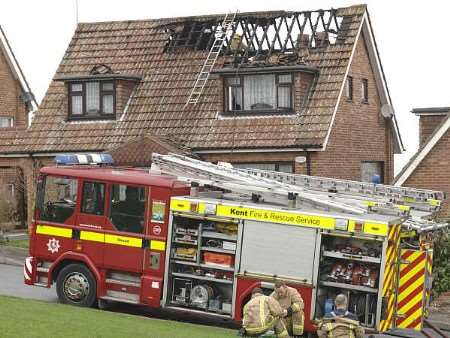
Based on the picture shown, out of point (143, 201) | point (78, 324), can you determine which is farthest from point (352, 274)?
point (78, 324)

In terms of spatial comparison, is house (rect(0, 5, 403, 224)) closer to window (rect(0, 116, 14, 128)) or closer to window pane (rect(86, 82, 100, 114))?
window pane (rect(86, 82, 100, 114))

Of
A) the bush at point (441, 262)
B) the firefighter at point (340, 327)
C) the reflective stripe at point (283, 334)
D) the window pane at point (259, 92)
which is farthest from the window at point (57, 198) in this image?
the window pane at point (259, 92)

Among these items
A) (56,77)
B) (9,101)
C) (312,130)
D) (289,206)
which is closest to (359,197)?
(289,206)

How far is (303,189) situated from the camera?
16.6m

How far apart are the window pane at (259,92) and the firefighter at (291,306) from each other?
13668 mm

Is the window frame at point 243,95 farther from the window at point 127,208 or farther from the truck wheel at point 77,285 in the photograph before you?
the truck wheel at point 77,285

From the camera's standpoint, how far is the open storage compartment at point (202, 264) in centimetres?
1559

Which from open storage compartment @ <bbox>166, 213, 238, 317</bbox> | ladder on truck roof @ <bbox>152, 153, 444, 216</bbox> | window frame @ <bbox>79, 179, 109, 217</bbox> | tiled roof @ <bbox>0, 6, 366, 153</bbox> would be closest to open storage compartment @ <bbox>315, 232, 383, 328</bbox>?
ladder on truck roof @ <bbox>152, 153, 444, 216</bbox>

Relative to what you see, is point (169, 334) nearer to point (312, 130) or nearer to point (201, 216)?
point (201, 216)

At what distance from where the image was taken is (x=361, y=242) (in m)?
14.5

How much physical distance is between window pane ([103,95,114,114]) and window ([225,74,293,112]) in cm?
425

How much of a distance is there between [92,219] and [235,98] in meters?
11.4

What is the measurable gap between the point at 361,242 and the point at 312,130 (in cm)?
1120

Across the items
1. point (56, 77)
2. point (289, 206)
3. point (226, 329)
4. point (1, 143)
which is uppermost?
point (56, 77)
